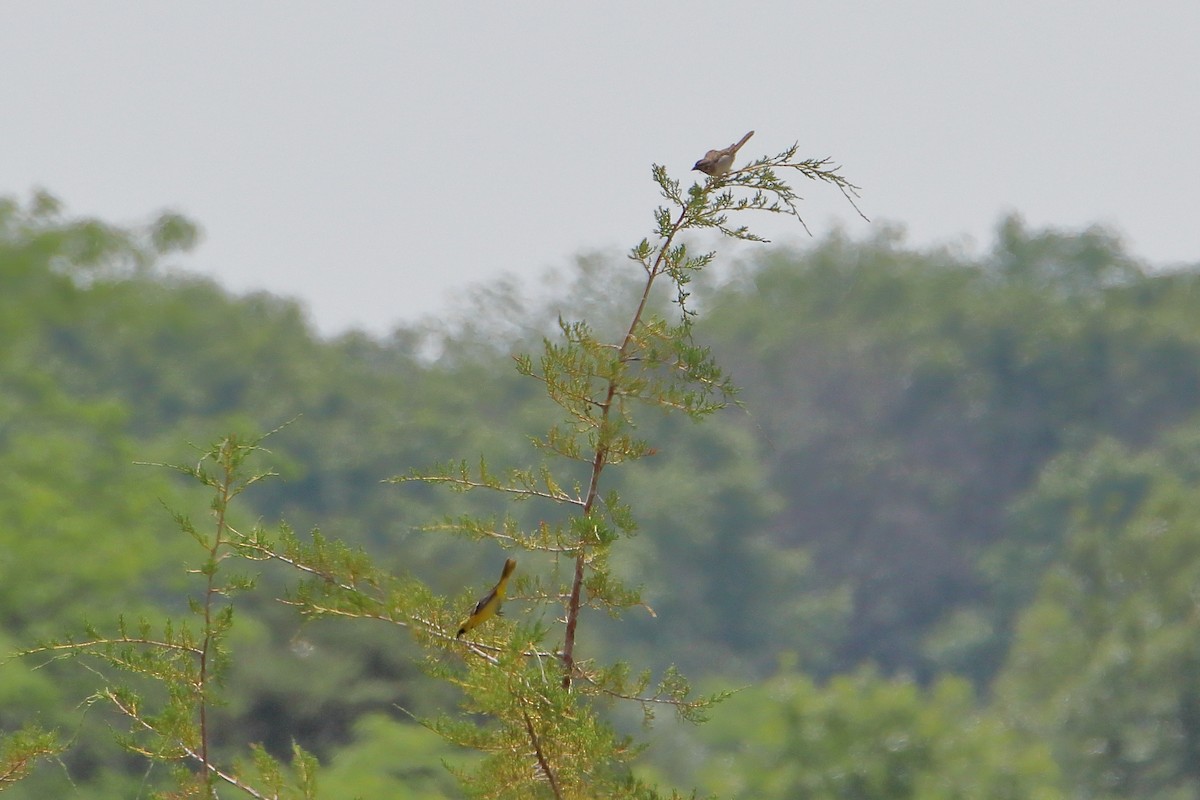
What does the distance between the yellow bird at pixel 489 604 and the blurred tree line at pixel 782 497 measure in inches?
283

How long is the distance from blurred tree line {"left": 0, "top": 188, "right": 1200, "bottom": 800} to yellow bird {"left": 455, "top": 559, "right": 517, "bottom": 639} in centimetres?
719

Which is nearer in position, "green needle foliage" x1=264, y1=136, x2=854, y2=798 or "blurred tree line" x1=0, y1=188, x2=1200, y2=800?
"green needle foliage" x1=264, y1=136, x2=854, y2=798

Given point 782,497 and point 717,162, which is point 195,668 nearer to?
point 717,162

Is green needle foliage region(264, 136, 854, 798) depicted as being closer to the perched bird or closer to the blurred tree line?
the perched bird

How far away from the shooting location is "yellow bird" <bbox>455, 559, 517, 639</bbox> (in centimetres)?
408

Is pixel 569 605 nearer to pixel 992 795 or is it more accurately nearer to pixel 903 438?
pixel 992 795

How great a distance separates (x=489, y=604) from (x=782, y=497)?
140 ft

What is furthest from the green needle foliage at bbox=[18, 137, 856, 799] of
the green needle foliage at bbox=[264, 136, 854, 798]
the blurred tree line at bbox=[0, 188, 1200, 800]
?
the blurred tree line at bbox=[0, 188, 1200, 800]

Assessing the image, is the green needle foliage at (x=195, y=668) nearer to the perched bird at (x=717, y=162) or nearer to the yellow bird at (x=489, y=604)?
the yellow bird at (x=489, y=604)

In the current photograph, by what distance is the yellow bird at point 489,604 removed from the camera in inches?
161

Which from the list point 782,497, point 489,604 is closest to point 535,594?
point 489,604

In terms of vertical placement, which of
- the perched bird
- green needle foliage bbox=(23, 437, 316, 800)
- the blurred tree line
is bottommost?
green needle foliage bbox=(23, 437, 316, 800)

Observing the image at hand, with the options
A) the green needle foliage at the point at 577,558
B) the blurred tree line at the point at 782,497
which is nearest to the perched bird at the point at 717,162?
the green needle foliage at the point at 577,558

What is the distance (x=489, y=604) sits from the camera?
163 inches
